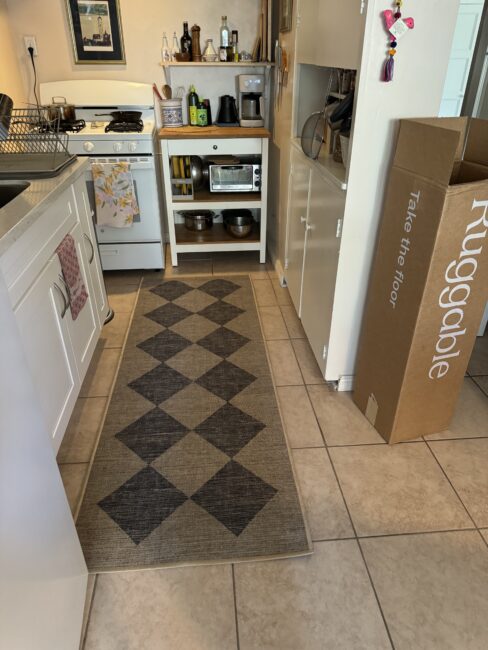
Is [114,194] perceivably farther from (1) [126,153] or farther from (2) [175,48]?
(2) [175,48]

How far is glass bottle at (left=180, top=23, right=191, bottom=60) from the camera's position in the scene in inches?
120

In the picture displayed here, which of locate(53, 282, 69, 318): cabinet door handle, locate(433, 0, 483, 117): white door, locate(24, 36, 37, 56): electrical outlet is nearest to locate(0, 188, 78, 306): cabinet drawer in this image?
locate(53, 282, 69, 318): cabinet door handle

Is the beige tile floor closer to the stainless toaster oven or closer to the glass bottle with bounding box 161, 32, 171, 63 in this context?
the stainless toaster oven

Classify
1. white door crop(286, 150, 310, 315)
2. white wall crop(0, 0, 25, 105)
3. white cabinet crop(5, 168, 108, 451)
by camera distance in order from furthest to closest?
1. white wall crop(0, 0, 25, 105)
2. white door crop(286, 150, 310, 315)
3. white cabinet crop(5, 168, 108, 451)

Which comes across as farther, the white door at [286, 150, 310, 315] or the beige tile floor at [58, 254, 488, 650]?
the white door at [286, 150, 310, 315]

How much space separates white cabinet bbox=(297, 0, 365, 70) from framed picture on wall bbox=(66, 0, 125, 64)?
4.74 feet

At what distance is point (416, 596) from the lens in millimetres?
1306

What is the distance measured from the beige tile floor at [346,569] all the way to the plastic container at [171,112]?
204 centimetres

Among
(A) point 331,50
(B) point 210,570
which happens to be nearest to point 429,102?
(A) point 331,50

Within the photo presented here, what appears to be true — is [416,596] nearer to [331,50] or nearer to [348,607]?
[348,607]

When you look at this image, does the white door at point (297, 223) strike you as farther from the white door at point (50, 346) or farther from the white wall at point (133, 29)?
the white wall at point (133, 29)

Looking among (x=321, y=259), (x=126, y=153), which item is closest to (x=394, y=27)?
(x=321, y=259)

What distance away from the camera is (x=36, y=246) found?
1479mm

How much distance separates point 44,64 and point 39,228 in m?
2.22
